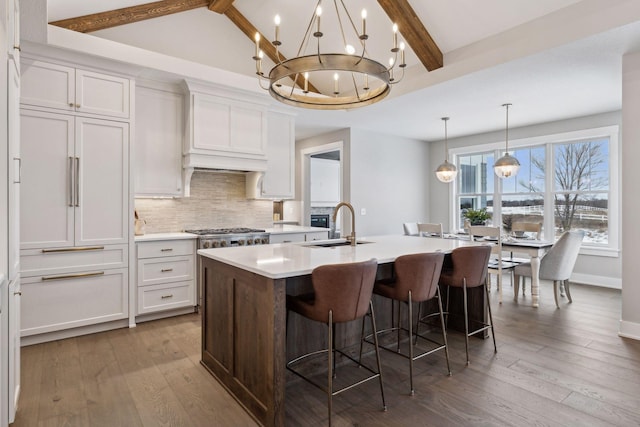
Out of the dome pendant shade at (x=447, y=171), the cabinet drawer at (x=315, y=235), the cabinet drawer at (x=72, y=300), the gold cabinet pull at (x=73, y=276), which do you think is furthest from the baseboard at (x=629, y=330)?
the gold cabinet pull at (x=73, y=276)

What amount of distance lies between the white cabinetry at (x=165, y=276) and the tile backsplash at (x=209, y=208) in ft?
1.95

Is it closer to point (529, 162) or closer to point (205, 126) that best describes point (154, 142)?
point (205, 126)

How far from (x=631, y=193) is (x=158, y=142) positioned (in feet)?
15.5

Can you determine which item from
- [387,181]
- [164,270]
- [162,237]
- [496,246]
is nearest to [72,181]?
[162,237]

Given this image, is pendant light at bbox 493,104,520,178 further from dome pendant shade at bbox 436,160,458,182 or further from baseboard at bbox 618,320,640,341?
baseboard at bbox 618,320,640,341

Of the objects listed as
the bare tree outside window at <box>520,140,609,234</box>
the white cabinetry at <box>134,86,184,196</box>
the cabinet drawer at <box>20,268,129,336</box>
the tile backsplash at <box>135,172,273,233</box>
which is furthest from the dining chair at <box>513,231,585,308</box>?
the cabinet drawer at <box>20,268,129,336</box>

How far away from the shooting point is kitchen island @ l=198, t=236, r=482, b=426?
1.92 meters

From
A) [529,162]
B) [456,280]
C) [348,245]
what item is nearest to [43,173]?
[348,245]

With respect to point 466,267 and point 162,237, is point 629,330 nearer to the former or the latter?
point 466,267

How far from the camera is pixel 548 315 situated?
3898 mm

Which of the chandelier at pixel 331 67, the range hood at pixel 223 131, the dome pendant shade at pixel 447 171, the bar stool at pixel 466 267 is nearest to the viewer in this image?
the chandelier at pixel 331 67

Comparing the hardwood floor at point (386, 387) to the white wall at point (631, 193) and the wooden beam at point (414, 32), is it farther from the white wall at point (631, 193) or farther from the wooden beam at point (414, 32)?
the wooden beam at point (414, 32)

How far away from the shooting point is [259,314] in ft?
6.62

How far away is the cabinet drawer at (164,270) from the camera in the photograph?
12.0ft
